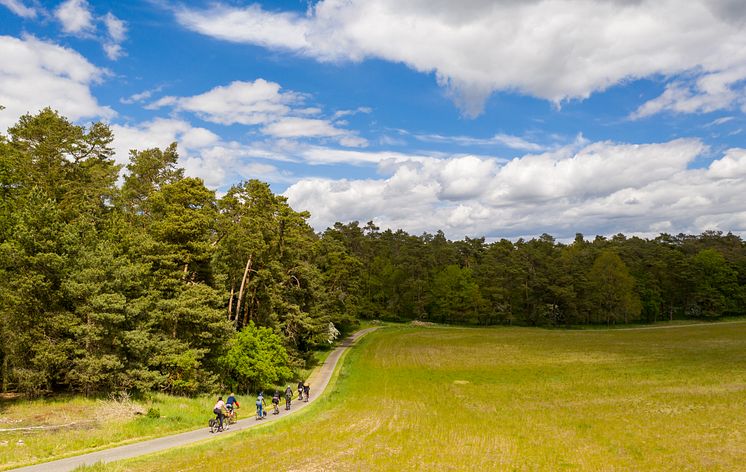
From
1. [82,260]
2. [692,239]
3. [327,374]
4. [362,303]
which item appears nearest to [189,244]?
[82,260]

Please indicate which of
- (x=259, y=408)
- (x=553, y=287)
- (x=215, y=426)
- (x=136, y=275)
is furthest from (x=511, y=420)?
(x=553, y=287)

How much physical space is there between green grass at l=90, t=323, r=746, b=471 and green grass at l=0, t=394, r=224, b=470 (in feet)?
11.9

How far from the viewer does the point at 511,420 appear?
2773 centimetres

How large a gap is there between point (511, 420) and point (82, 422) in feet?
77.8

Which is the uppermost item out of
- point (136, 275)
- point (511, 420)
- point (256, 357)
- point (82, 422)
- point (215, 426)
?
point (136, 275)

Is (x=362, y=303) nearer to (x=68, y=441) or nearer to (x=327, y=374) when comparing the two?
(x=327, y=374)

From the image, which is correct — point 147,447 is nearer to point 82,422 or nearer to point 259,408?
point 82,422

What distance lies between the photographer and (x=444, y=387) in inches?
1558

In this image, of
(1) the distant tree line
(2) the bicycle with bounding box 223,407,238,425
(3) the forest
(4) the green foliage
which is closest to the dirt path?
(2) the bicycle with bounding box 223,407,238,425

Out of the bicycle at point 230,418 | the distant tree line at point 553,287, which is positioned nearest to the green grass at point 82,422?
the bicycle at point 230,418

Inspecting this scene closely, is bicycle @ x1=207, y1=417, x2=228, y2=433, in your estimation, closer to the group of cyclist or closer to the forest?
the group of cyclist

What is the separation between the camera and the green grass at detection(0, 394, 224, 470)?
1855 cm

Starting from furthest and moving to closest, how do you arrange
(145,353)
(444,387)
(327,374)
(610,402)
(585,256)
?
1. (585,256)
2. (327,374)
3. (444,387)
4. (610,402)
5. (145,353)

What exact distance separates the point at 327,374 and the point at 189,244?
855 inches
